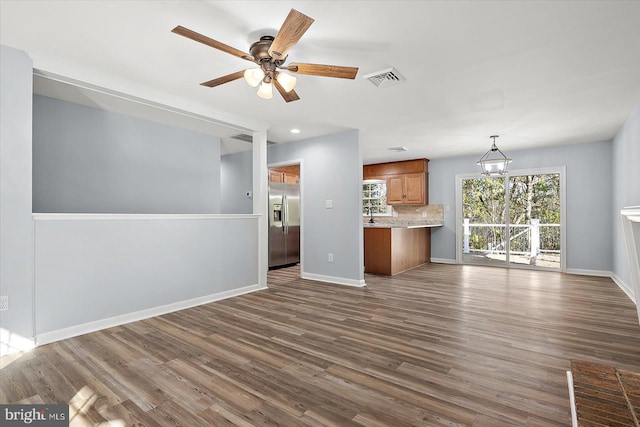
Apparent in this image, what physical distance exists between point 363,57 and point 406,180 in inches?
204

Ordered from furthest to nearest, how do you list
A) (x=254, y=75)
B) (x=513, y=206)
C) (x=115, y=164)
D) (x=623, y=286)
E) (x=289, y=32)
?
1. (x=513, y=206)
2. (x=623, y=286)
3. (x=115, y=164)
4. (x=254, y=75)
5. (x=289, y=32)

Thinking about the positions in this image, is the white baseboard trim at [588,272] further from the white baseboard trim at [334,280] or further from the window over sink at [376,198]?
the white baseboard trim at [334,280]

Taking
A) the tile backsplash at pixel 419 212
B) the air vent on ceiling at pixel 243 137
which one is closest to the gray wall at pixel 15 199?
the air vent on ceiling at pixel 243 137

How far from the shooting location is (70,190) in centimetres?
384

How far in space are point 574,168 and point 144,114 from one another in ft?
23.2

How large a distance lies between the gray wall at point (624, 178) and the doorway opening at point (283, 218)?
15.7 feet

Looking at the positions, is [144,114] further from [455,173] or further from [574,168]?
[574,168]

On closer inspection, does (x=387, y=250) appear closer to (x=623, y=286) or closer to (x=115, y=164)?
(x=623, y=286)

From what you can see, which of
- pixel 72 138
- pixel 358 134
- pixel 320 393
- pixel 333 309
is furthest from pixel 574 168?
pixel 72 138

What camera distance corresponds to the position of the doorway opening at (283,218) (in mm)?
6465

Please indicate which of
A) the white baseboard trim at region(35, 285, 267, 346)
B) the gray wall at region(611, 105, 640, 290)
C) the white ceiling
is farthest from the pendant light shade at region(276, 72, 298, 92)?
the gray wall at region(611, 105, 640, 290)

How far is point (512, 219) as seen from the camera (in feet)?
21.9

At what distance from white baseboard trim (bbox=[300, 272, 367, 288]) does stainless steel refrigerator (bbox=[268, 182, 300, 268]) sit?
4.01ft

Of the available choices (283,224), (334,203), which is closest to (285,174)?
(283,224)
